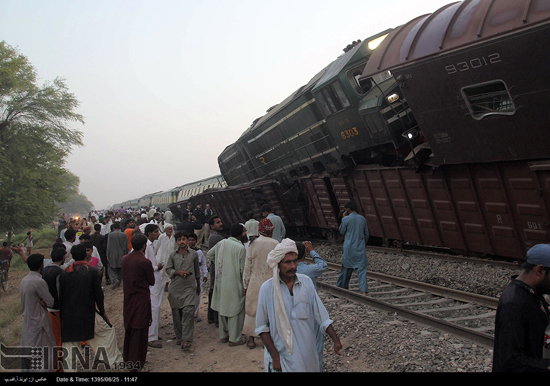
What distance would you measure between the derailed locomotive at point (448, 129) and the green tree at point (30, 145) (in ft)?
63.5

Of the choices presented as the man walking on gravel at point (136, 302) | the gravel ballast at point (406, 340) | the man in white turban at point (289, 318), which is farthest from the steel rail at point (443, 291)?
the man walking on gravel at point (136, 302)

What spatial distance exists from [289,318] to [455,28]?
6.17m

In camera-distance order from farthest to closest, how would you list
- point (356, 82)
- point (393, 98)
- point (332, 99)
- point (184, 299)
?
point (332, 99)
point (356, 82)
point (393, 98)
point (184, 299)

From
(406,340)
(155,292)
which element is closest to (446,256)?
(406,340)

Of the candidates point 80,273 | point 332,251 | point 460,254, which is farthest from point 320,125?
point 80,273

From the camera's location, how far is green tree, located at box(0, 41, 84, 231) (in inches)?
912

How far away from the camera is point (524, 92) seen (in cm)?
604

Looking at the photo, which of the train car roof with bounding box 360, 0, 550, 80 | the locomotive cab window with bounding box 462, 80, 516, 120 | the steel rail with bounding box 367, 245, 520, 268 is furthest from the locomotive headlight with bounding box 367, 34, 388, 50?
the steel rail with bounding box 367, 245, 520, 268

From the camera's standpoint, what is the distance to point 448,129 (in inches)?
294

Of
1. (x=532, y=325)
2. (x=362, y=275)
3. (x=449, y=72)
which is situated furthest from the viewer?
(x=362, y=275)

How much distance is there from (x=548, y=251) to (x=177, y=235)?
4.98 metres

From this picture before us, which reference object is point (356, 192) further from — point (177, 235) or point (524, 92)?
point (177, 235)

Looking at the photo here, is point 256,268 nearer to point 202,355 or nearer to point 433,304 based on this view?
point 202,355

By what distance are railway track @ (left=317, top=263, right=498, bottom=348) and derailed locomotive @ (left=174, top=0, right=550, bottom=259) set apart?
4.98 ft
